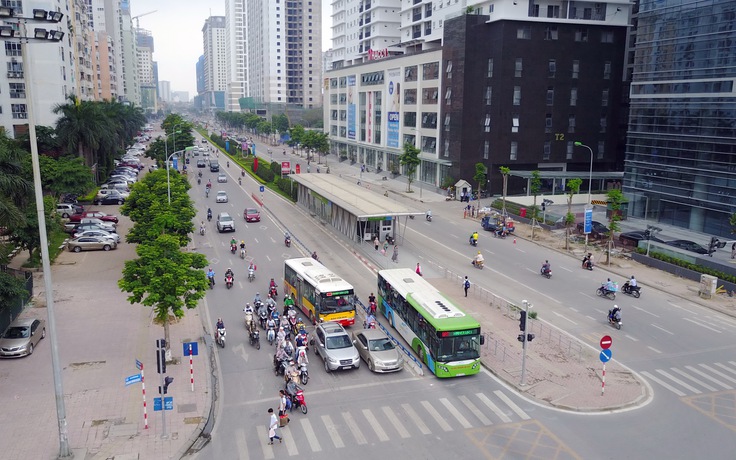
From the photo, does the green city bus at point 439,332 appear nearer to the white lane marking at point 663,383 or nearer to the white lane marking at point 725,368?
the white lane marking at point 663,383

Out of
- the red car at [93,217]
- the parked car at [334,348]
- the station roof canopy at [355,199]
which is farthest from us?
the red car at [93,217]

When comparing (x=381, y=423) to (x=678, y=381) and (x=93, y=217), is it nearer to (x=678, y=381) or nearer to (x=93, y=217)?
(x=678, y=381)

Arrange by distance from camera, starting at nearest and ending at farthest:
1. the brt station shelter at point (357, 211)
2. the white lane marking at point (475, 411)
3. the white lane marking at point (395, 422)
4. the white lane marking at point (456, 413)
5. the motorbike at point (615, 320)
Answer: the white lane marking at point (395, 422), the white lane marking at point (456, 413), the white lane marking at point (475, 411), the motorbike at point (615, 320), the brt station shelter at point (357, 211)

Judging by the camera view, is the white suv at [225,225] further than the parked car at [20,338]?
Yes

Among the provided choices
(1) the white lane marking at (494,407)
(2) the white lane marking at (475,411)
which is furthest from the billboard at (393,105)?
(2) the white lane marking at (475,411)

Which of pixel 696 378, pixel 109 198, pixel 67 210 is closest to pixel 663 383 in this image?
pixel 696 378
